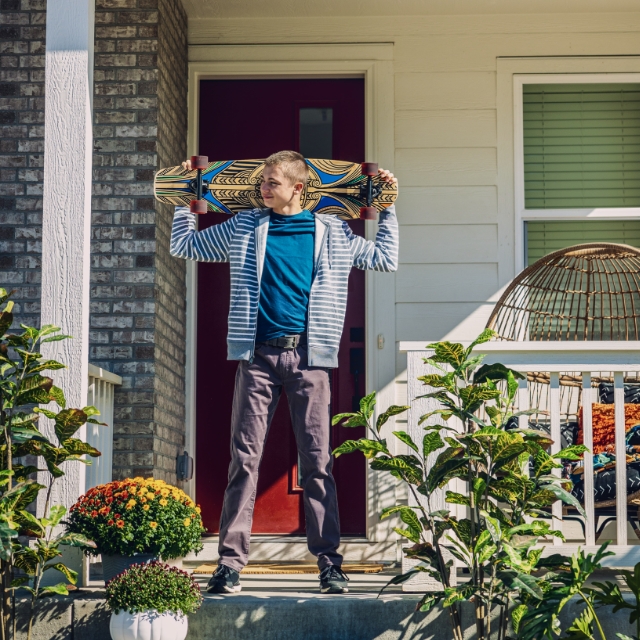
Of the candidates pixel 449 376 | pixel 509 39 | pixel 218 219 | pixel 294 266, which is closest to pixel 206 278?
pixel 218 219

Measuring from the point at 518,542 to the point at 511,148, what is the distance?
8.83 feet

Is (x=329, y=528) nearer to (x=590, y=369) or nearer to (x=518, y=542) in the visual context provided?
(x=518, y=542)

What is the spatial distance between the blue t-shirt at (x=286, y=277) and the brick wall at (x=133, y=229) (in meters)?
1.06

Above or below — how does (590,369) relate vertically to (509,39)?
below

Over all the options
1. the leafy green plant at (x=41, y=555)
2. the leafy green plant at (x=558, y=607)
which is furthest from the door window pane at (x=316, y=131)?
the leafy green plant at (x=558, y=607)

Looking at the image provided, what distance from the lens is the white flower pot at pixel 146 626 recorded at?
327 centimetres

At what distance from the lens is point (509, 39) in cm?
547

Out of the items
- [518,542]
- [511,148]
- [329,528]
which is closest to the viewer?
[518,542]

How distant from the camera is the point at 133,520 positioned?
3.53 meters

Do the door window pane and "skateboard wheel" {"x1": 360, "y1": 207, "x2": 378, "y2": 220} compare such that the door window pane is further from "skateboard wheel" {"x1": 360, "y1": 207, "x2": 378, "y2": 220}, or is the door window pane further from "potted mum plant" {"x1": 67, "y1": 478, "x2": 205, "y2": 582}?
"potted mum plant" {"x1": 67, "y1": 478, "x2": 205, "y2": 582}

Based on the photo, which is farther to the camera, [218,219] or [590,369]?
[218,219]

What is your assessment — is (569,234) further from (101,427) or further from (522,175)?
(101,427)

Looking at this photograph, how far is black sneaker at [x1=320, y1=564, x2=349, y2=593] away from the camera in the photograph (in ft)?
12.0

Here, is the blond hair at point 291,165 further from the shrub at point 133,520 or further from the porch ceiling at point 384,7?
the porch ceiling at point 384,7
